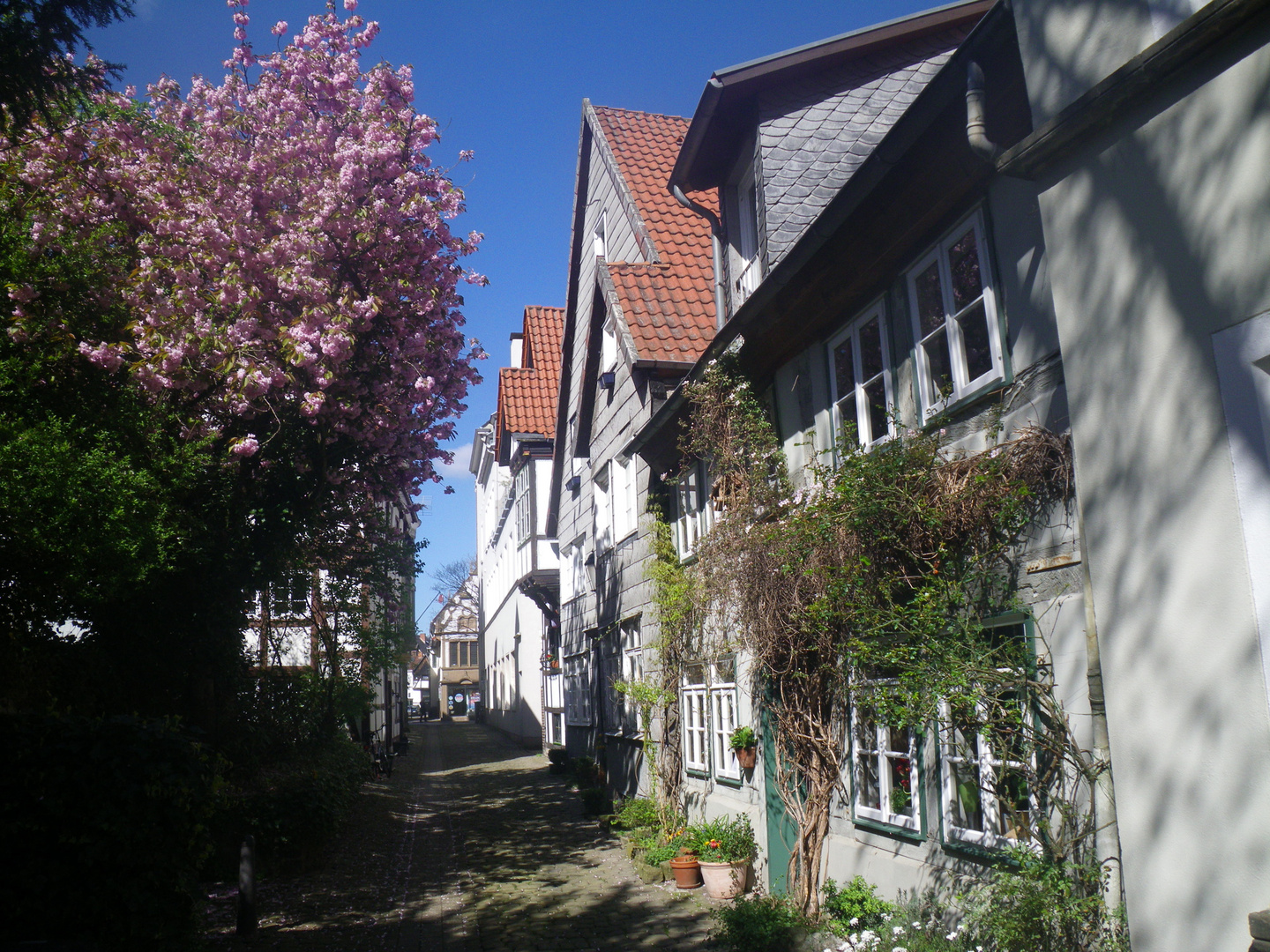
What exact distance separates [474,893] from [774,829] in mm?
3176

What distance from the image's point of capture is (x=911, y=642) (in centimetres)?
570

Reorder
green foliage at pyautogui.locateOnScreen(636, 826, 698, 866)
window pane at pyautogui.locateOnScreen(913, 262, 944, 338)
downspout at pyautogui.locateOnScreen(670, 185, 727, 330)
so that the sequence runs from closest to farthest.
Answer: window pane at pyautogui.locateOnScreen(913, 262, 944, 338), green foliage at pyautogui.locateOnScreen(636, 826, 698, 866), downspout at pyautogui.locateOnScreen(670, 185, 727, 330)

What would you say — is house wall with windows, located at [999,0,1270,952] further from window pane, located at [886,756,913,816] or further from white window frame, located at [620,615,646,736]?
white window frame, located at [620,615,646,736]

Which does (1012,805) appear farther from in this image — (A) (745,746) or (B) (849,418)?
(A) (745,746)

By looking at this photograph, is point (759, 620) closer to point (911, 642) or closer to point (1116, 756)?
point (911, 642)

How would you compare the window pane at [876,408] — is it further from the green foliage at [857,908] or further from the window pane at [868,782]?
the green foliage at [857,908]

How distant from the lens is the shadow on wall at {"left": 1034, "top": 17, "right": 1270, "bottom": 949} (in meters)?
3.35

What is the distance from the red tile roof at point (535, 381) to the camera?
80.9 feet

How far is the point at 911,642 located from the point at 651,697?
20.1 ft

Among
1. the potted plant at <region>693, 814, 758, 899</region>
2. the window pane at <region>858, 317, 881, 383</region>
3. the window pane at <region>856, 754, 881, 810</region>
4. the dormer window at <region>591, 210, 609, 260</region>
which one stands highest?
the dormer window at <region>591, 210, 609, 260</region>

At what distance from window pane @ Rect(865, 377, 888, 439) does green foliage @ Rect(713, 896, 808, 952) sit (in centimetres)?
363

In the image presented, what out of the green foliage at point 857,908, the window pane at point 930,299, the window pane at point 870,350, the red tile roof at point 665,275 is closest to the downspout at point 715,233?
the red tile roof at point 665,275

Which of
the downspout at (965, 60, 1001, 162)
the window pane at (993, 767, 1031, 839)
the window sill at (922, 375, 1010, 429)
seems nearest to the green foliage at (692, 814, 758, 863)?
the window pane at (993, 767, 1031, 839)

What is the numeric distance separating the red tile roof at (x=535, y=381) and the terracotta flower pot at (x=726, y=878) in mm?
16200
